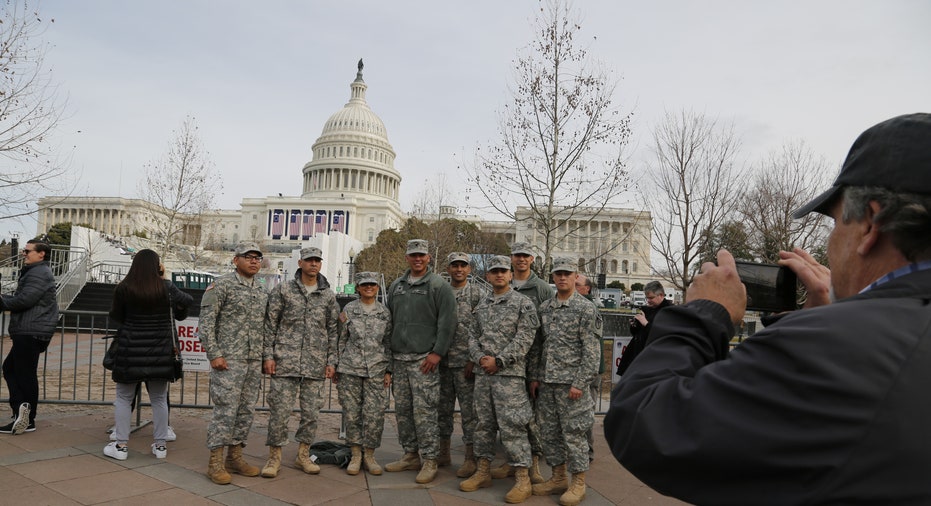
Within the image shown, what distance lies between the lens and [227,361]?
5.64 meters

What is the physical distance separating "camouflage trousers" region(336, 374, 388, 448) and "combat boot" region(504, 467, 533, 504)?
4.96ft

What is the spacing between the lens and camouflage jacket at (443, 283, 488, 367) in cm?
630

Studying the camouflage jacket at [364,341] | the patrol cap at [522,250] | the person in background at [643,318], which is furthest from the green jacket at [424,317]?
the person in background at [643,318]

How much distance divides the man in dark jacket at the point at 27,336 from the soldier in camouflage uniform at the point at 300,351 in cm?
270

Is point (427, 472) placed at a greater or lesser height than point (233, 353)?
lesser

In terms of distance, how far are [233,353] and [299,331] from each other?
2.22ft

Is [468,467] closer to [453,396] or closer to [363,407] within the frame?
[453,396]

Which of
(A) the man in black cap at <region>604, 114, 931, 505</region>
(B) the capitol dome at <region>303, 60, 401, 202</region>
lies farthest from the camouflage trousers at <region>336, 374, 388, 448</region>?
(B) the capitol dome at <region>303, 60, 401, 202</region>

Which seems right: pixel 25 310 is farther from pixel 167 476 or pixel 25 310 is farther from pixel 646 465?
pixel 646 465

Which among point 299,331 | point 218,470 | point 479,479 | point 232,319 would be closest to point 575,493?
point 479,479

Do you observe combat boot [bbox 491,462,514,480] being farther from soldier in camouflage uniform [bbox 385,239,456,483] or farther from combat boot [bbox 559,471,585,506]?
combat boot [bbox 559,471,585,506]

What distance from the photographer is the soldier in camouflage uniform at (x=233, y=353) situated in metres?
5.48

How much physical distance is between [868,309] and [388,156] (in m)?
102

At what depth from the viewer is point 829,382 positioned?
0.93 metres
